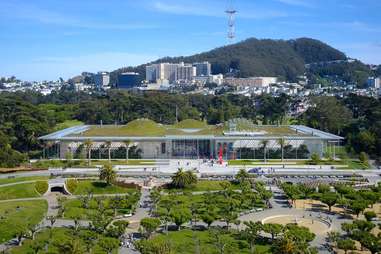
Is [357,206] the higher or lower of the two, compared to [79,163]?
lower

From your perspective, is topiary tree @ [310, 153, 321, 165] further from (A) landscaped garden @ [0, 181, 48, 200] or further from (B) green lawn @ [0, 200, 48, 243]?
(B) green lawn @ [0, 200, 48, 243]

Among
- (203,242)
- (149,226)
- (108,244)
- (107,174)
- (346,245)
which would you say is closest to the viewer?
(346,245)

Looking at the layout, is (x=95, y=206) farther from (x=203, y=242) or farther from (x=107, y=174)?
(x=203, y=242)

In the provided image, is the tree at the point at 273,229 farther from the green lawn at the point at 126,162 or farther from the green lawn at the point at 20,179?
the green lawn at the point at 126,162

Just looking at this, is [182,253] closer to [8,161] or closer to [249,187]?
[249,187]

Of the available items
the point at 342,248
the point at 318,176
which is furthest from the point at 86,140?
the point at 342,248

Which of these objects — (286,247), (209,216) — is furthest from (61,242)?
(286,247)

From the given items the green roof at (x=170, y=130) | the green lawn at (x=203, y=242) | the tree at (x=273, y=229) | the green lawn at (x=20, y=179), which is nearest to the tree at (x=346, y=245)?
the tree at (x=273, y=229)
